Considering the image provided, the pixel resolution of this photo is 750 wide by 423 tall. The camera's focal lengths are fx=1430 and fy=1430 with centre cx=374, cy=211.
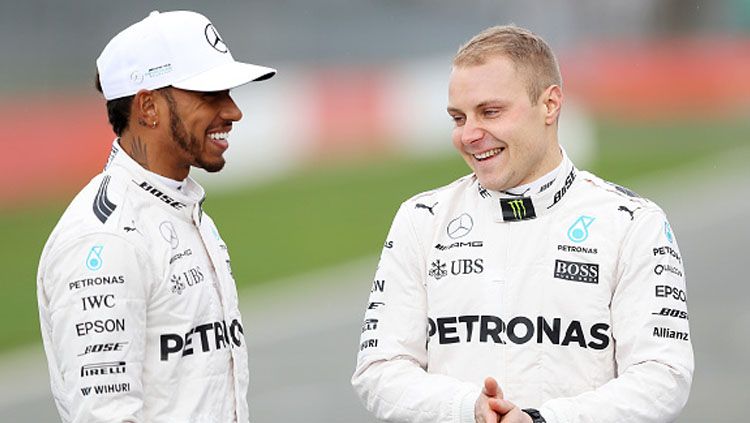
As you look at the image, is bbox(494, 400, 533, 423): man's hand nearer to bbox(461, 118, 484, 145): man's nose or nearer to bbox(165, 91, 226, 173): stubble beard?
bbox(461, 118, 484, 145): man's nose

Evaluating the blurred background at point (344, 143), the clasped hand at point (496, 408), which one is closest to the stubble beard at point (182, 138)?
the clasped hand at point (496, 408)

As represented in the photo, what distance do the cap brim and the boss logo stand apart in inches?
33.3

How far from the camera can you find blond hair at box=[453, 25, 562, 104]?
318 cm

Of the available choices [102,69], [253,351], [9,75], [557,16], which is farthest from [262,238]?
[102,69]

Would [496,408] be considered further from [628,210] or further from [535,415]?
[628,210]

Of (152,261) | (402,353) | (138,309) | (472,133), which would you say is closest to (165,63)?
(152,261)

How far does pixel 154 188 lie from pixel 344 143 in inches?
636

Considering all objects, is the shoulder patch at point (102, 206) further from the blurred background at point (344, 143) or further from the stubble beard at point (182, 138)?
the blurred background at point (344, 143)

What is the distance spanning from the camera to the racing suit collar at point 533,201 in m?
3.23

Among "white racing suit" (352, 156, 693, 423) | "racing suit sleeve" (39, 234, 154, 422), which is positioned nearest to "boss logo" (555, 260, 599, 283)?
"white racing suit" (352, 156, 693, 423)

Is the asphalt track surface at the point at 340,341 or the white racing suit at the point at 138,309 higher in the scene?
the white racing suit at the point at 138,309

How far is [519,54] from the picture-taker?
3186mm

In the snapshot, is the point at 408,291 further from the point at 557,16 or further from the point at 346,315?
the point at 557,16

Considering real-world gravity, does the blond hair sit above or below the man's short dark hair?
above
